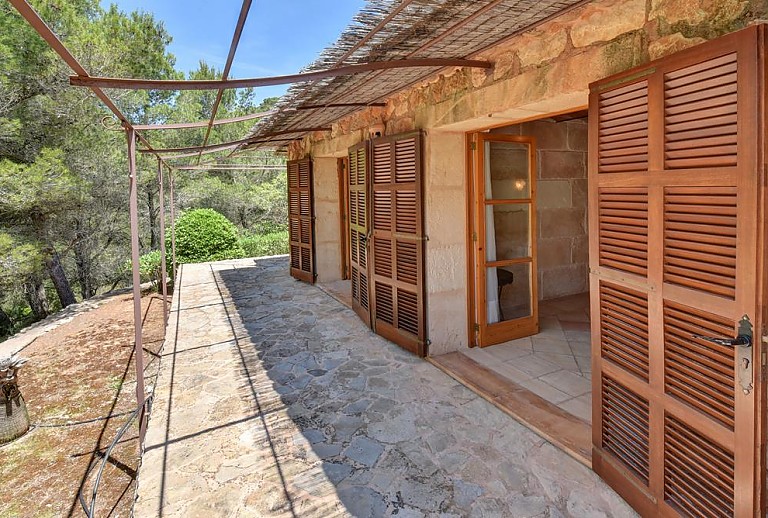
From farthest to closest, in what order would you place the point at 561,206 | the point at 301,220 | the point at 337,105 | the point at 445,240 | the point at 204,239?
the point at 204,239
the point at 301,220
the point at 561,206
the point at 337,105
the point at 445,240

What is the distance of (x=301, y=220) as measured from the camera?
7.44 meters

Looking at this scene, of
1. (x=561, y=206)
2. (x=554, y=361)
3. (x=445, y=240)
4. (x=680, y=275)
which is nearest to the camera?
(x=680, y=275)

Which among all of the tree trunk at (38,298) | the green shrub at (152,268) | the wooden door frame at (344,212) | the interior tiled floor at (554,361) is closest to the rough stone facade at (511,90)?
the interior tiled floor at (554,361)

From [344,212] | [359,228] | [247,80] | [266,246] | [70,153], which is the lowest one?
[266,246]

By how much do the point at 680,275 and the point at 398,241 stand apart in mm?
2731

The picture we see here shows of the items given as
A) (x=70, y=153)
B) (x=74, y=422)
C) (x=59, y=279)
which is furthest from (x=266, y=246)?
(x=74, y=422)

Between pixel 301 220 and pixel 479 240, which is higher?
pixel 301 220

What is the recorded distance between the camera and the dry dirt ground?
318 cm

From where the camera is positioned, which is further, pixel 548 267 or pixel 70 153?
pixel 70 153

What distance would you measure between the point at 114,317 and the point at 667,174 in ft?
27.2

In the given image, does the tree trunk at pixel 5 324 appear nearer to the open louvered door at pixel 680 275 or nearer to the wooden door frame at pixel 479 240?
the wooden door frame at pixel 479 240

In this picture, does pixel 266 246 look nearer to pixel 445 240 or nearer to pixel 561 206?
pixel 561 206

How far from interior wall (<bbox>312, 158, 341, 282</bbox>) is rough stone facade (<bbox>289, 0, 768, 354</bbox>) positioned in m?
1.62

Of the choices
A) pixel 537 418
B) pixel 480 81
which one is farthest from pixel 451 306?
pixel 480 81
